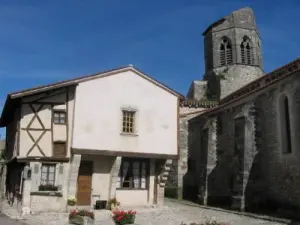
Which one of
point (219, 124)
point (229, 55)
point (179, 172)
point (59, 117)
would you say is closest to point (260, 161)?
point (219, 124)

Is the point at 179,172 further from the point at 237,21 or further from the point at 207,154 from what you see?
the point at 237,21

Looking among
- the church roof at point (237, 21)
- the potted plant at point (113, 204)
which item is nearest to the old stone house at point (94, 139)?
the potted plant at point (113, 204)

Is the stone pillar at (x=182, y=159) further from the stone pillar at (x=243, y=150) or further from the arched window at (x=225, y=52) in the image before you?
the arched window at (x=225, y=52)

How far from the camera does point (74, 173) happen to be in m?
16.1

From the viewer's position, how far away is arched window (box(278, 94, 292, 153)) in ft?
53.9

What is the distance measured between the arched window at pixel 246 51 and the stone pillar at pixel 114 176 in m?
20.1

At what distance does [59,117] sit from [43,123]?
792 millimetres

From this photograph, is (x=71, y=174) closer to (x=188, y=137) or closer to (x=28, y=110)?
(x=28, y=110)

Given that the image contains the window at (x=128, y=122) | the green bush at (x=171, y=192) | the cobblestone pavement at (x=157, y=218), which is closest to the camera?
the cobblestone pavement at (x=157, y=218)

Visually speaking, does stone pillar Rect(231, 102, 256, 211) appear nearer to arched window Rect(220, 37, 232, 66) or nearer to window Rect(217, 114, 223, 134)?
window Rect(217, 114, 223, 134)

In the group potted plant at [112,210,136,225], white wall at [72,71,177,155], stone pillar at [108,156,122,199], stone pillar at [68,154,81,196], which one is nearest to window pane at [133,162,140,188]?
white wall at [72,71,177,155]

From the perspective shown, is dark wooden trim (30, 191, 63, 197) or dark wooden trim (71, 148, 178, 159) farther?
dark wooden trim (71, 148, 178, 159)

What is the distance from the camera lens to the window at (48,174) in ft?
52.0

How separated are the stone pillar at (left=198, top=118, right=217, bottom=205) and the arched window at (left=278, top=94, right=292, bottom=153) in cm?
612
